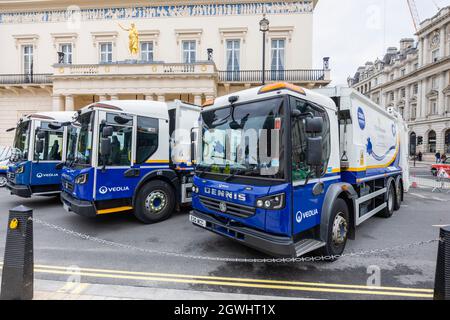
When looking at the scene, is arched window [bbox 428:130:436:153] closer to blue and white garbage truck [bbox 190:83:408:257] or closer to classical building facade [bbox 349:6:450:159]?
classical building facade [bbox 349:6:450:159]

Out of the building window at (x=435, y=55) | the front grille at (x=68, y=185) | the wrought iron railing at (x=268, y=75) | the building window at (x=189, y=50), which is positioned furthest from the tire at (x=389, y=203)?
the building window at (x=435, y=55)

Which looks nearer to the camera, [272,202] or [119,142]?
[272,202]

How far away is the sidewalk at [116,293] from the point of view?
3023 mm

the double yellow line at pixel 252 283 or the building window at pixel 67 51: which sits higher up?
the building window at pixel 67 51

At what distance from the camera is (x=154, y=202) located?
6.47 meters

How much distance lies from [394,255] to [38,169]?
405 inches

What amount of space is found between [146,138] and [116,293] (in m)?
3.96

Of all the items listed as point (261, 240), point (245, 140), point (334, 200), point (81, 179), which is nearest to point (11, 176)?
point (81, 179)

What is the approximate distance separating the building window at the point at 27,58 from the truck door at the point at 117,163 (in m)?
25.1

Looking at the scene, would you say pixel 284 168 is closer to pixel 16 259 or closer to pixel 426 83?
pixel 16 259

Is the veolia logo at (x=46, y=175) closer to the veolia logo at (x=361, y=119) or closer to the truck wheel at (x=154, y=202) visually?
the truck wheel at (x=154, y=202)

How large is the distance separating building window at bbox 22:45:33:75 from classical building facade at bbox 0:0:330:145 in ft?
0.27

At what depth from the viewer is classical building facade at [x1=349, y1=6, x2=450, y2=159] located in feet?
137

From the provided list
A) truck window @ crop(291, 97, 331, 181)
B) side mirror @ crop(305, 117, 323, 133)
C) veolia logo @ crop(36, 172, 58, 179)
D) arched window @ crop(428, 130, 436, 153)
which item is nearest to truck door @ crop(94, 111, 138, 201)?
veolia logo @ crop(36, 172, 58, 179)
